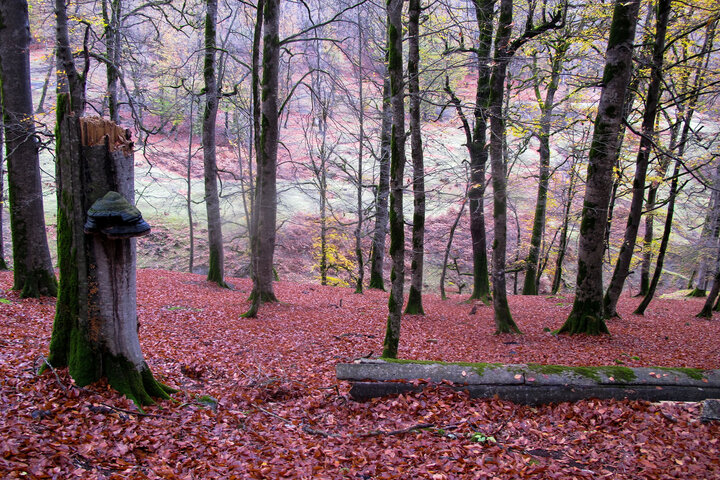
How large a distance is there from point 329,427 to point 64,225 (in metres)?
3.70

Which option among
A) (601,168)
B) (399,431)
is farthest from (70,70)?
(601,168)

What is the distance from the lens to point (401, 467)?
161 inches

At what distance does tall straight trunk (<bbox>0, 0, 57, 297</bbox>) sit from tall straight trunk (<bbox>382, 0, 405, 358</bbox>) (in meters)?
7.21

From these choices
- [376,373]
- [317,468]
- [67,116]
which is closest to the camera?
[317,468]

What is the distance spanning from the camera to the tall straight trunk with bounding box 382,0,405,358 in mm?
6445

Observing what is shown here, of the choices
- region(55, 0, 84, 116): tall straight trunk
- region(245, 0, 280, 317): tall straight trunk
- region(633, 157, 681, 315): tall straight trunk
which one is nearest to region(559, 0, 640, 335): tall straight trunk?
region(633, 157, 681, 315): tall straight trunk

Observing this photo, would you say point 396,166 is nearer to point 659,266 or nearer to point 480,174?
point 480,174

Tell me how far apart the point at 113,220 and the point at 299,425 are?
310 centimetres

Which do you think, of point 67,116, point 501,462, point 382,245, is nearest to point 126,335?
point 67,116

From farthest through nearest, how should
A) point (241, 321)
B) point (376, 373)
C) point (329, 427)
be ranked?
point (241, 321)
point (376, 373)
point (329, 427)

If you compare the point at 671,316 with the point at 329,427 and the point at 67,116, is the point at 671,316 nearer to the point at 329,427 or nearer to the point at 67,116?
the point at 329,427

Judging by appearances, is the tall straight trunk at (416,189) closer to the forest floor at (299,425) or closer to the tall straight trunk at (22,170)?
the forest floor at (299,425)

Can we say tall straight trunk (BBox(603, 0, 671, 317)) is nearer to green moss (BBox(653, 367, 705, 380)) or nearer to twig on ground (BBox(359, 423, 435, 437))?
green moss (BBox(653, 367, 705, 380))

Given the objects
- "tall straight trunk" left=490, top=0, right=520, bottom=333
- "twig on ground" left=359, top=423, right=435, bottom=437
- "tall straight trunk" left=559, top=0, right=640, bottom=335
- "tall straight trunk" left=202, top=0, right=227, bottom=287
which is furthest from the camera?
"tall straight trunk" left=202, top=0, right=227, bottom=287
